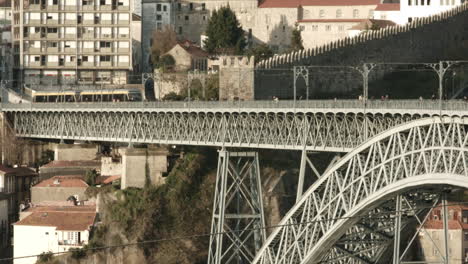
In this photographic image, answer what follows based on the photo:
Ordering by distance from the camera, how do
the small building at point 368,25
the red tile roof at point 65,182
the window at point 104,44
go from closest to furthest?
the red tile roof at point 65,182 → the small building at point 368,25 → the window at point 104,44

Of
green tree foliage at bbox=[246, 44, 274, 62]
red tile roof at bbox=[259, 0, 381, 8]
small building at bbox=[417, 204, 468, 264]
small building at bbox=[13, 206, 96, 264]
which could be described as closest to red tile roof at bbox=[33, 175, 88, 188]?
small building at bbox=[13, 206, 96, 264]

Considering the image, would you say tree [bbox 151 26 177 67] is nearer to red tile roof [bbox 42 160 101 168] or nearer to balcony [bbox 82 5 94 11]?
balcony [bbox 82 5 94 11]

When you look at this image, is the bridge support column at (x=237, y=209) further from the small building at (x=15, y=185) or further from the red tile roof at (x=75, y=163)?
the small building at (x=15, y=185)

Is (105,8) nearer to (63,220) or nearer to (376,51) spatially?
(376,51)

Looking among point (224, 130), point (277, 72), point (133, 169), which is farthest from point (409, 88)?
point (224, 130)

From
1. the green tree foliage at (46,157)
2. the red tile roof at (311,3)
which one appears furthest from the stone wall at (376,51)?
the green tree foliage at (46,157)

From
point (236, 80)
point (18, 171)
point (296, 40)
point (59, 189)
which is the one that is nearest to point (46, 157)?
point (18, 171)

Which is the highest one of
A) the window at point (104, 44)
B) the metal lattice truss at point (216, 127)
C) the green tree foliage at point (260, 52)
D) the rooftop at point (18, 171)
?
the window at point (104, 44)

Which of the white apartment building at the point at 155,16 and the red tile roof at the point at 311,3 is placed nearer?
the red tile roof at the point at 311,3
